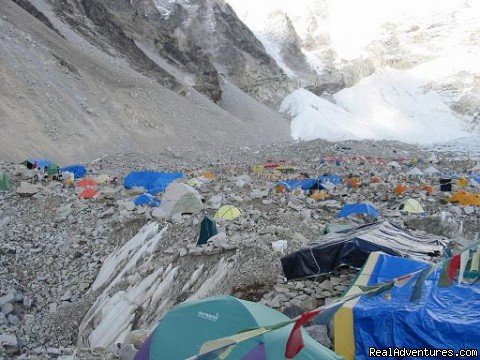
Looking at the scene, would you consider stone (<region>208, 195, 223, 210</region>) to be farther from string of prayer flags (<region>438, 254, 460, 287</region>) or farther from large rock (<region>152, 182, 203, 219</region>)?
string of prayer flags (<region>438, 254, 460, 287</region>)

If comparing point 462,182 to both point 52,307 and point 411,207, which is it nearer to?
point 411,207

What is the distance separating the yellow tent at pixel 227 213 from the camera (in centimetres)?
1163

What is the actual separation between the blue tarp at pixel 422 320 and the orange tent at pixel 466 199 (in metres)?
9.28

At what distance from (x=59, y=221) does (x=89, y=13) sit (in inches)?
1489

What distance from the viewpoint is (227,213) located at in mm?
11828

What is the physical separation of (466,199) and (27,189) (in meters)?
12.5

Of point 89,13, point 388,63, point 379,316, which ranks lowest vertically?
point 379,316

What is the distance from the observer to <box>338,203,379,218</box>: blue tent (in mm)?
12562

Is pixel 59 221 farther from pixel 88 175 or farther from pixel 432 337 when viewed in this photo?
pixel 432 337

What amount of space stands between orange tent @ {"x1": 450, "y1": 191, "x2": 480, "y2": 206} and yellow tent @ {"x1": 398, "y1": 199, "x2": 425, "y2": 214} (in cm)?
145

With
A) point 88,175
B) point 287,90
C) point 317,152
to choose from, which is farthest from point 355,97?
point 88,175

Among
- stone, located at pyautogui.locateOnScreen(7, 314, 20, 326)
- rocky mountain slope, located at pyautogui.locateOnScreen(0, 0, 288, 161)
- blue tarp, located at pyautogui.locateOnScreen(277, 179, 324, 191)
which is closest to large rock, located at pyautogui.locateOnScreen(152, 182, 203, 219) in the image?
stone, located at pyautogui.locateOnScreen(7, 314, 20, 326)

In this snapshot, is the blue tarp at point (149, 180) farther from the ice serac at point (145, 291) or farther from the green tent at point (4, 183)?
the ice serac at point (145, 291)

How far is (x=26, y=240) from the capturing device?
12.0 m
